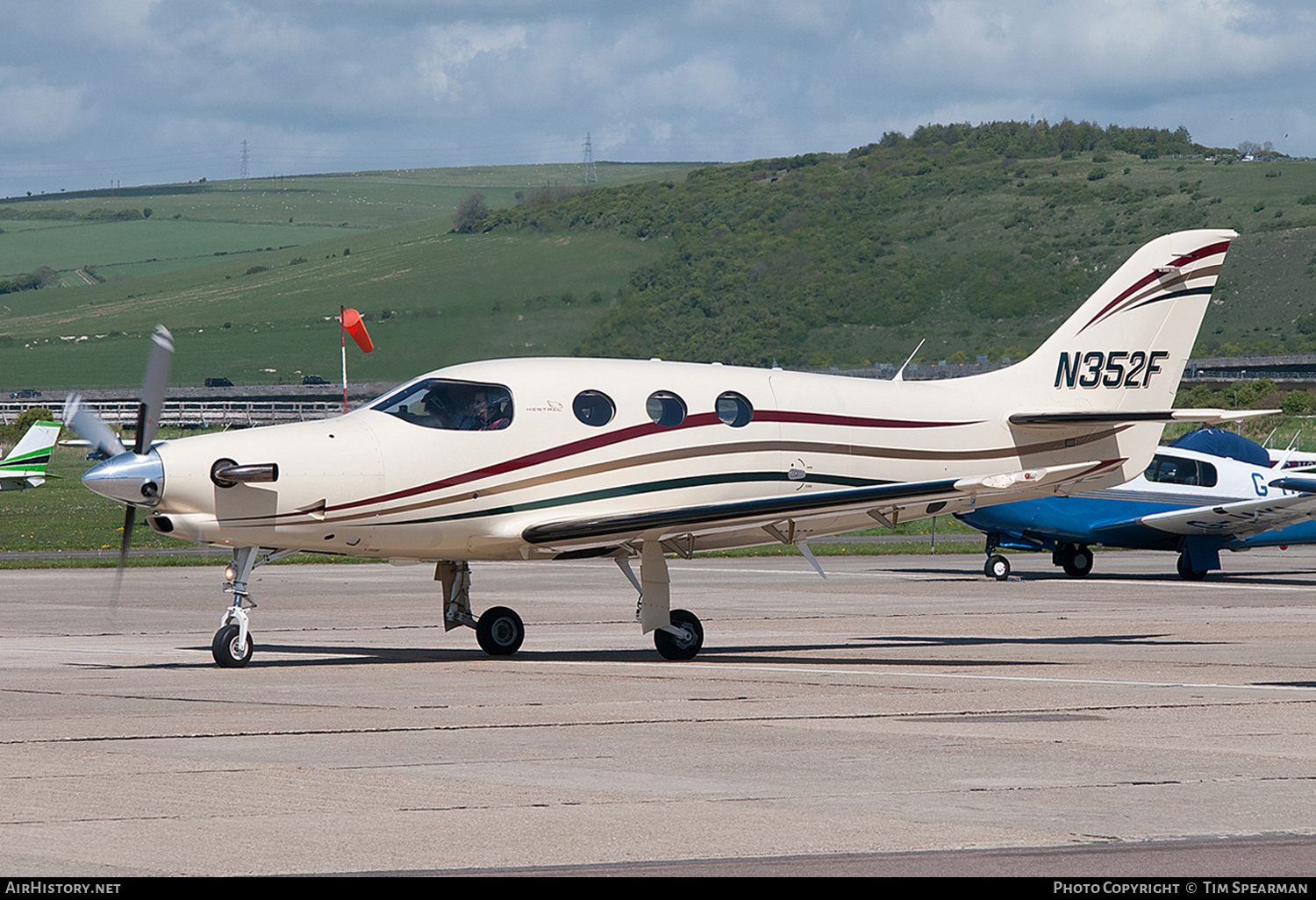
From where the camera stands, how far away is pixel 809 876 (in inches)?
266

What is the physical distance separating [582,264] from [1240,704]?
99329mm

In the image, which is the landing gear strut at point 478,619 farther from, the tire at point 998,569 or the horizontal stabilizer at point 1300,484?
the horizontal stabilizer at point 1300,484

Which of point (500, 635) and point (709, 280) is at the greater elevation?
point (709, 280)

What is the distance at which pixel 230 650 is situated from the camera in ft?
49.5

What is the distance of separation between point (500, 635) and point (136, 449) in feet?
14.3

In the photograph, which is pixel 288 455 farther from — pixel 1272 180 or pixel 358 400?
pixel 1272 180

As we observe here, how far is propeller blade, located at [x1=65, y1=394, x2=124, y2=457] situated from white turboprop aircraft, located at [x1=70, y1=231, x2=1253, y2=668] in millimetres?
30

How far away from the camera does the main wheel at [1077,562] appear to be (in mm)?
30625

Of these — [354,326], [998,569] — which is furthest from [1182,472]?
[354,326]

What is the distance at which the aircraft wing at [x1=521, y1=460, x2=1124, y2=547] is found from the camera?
50.7 ft

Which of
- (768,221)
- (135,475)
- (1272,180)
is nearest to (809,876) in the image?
(135,475)

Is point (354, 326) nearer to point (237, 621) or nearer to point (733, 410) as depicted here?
point (733, 410)

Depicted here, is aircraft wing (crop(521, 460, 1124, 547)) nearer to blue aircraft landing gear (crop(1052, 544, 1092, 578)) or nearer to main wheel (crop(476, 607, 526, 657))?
main wheel (crop(476, 607, 526, 657))

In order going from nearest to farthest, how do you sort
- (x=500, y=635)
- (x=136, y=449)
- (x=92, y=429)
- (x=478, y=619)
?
(x=136, y=449) → (x=92, y=429) → (x=500, y=635) → (x=478, y=619)
